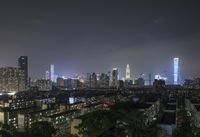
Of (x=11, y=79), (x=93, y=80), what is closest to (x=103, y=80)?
(x=93, y=80)

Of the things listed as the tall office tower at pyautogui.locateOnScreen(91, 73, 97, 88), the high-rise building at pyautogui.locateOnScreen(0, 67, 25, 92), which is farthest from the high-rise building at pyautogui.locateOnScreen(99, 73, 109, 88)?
the high-rise building at pyautogui.locateOnScreen(0, 67, 25, 92)

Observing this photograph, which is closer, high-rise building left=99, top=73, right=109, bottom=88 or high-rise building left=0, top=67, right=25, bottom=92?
high-rise building left=0, top=67, right=25, bottom=92

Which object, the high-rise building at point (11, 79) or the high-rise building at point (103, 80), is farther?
the high-rise building at point (103, 80)

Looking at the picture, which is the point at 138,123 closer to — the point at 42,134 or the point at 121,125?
the point at 121,125

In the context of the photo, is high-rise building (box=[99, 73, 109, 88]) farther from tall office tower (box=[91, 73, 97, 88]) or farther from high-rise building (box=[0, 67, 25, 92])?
high-rise building (box=[0, 67, 25, 92])

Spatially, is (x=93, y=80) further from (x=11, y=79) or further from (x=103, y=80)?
(x=11, y=79)

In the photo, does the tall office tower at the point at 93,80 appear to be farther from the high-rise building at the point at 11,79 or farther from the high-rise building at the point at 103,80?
the high-rise building at the point at 11,79

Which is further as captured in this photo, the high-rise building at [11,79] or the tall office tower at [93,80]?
the tall office tower at [93,80]

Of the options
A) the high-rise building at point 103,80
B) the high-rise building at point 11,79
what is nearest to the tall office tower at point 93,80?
the high-rise building at point 103,80
